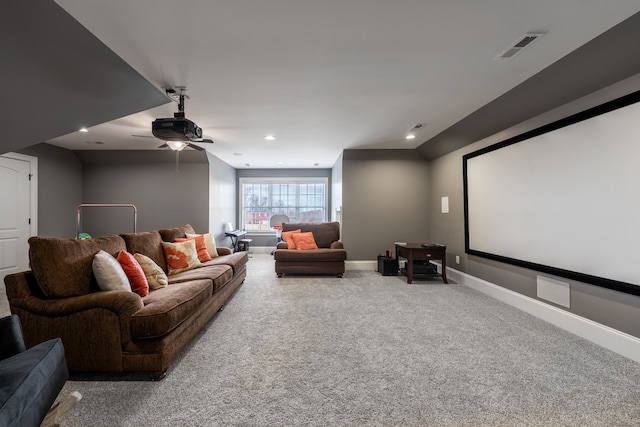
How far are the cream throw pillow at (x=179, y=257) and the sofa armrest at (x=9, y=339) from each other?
2125mm

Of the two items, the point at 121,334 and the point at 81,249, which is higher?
the point at 81,249

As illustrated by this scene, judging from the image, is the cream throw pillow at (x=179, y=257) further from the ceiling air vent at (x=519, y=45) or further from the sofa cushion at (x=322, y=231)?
the ceiling air vent at (x=519, y=45)

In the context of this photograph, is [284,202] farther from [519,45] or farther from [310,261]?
[519,45]

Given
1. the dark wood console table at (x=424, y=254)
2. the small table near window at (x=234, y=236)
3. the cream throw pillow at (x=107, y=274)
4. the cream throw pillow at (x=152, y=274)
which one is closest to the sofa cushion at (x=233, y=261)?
the cream throw pillow at (x=152, y=274)

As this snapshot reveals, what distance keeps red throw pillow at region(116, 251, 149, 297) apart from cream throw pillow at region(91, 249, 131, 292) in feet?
0.60

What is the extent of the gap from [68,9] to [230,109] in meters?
1.85

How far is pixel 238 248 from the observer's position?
7418 mm

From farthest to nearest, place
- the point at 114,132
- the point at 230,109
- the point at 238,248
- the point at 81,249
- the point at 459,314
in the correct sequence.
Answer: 1. the point at 238,248
2. the point at 114,132
3. the point at 230,109
4. the point at 459,314
5. the point at 81,249

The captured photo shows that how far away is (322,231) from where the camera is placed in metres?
5.81

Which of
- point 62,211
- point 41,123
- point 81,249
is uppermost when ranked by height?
point 41,123

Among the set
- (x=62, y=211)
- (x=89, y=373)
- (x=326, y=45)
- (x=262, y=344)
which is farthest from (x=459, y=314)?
(x=62, y=211)

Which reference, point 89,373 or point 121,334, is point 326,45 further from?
point 89,373

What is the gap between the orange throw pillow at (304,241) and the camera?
5.46 meters

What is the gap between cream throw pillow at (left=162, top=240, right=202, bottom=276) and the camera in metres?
3.43
